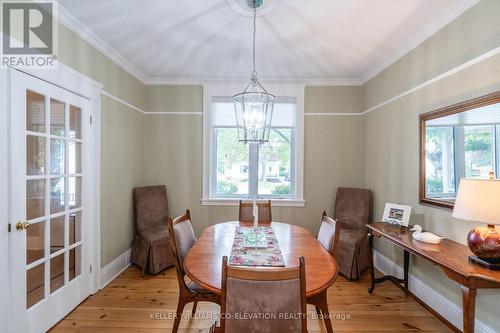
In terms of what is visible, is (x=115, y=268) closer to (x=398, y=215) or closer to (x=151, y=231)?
(x=151, y=231)

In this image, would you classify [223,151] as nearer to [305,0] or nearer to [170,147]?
[170,147]

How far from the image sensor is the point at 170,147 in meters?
3.89

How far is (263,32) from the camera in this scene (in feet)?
8.36

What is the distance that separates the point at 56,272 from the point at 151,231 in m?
1.19

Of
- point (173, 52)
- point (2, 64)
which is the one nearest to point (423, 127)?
point (173, 52)

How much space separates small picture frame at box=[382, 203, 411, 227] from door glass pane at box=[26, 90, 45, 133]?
3348 mm

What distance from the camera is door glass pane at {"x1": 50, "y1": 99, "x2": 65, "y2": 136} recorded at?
2152 millimetres

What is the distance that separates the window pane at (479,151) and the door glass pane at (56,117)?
3391mm

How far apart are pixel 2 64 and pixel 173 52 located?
65.0 inches

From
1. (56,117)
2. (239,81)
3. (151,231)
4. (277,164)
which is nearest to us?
(56,117)

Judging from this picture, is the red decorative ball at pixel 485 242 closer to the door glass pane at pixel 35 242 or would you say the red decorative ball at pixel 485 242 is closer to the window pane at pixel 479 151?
the window pane at pixel 479 151

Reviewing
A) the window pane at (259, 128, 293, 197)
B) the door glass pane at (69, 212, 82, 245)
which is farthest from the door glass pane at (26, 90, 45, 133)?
the window pane at (259, 128, 293, 197)

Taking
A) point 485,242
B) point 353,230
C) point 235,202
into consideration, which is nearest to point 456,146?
point 485,242

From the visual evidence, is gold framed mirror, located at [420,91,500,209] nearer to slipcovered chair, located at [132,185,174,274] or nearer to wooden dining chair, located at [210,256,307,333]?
wooden dining chair, located at [210,256,307,333]
